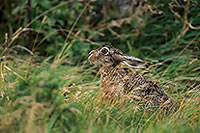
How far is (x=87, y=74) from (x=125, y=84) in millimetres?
1872

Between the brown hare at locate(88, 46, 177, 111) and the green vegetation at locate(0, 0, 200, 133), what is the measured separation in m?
0.13

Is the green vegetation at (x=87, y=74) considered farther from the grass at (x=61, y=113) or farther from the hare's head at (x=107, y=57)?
the hare's head at (x=107, y=57)

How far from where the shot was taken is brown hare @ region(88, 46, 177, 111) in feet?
11.8

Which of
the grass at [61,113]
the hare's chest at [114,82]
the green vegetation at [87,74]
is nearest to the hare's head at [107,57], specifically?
the hare's chest at [114,82]

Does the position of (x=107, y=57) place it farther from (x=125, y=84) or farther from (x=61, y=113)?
(x=61, y=113)

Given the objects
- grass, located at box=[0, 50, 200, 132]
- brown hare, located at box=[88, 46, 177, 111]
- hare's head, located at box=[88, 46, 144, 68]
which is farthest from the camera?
hare's head, located at box=[88, 46, 144, 68]

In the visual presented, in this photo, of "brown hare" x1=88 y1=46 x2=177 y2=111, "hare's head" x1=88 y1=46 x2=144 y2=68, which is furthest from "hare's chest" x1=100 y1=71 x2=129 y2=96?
"hare's head" x1=88 y1=46 x2=144 y2=68

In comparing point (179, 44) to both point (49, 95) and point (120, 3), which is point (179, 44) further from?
point (49, 95)

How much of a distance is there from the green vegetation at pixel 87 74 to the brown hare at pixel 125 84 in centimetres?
13

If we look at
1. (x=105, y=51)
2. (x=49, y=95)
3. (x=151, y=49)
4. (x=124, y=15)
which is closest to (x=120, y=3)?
(x=124, y=15)

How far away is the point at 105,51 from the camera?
379cm

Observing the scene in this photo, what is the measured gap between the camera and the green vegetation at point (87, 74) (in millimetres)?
2844

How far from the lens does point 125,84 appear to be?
369 centimetres

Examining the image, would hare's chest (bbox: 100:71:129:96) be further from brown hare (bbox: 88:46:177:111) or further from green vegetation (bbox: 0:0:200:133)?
green vegetation (bbox: 0:0:200:133)
